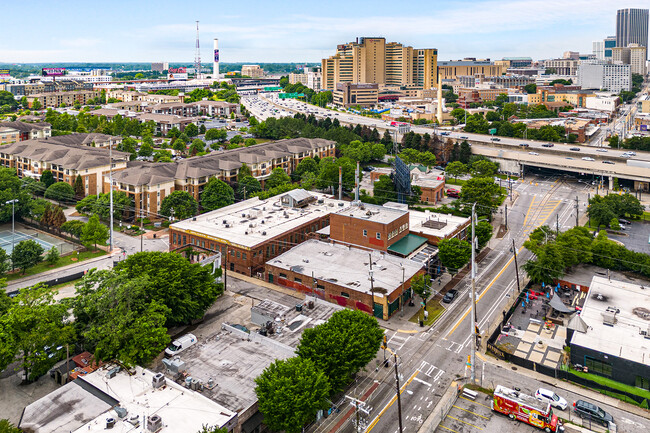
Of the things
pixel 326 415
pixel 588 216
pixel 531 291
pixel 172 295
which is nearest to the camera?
pixel 326 415

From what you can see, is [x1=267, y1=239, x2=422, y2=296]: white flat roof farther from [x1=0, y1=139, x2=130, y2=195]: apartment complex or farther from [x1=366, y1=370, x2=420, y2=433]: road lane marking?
[x1=0, y1=139, x2=130, y2=195]: apartment complex

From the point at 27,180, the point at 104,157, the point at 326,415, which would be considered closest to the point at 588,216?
the point at 326,415

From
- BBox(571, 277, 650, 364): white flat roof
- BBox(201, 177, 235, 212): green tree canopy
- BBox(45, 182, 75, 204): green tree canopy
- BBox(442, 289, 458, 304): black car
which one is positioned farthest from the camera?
BBox(45, 182, 75, 204): green tree canopy

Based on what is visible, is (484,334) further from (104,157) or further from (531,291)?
(104,157)

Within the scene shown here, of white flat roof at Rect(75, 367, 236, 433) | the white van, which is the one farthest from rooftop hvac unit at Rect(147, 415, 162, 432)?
the white van

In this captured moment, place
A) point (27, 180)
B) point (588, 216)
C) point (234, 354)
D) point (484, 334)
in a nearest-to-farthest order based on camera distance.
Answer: point (234, 354) → point (484, 334) → point (588, 216) → point (27, 180)

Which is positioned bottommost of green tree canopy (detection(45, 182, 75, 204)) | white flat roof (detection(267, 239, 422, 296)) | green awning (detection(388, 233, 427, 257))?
white flat roof (detection(267, 239, 422, 296))

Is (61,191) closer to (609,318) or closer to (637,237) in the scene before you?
(609,318)

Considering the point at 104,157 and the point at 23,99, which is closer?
the point at 104,157

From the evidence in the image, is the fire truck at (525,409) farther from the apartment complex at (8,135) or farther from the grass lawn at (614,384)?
the apartment complex at (8,135)
